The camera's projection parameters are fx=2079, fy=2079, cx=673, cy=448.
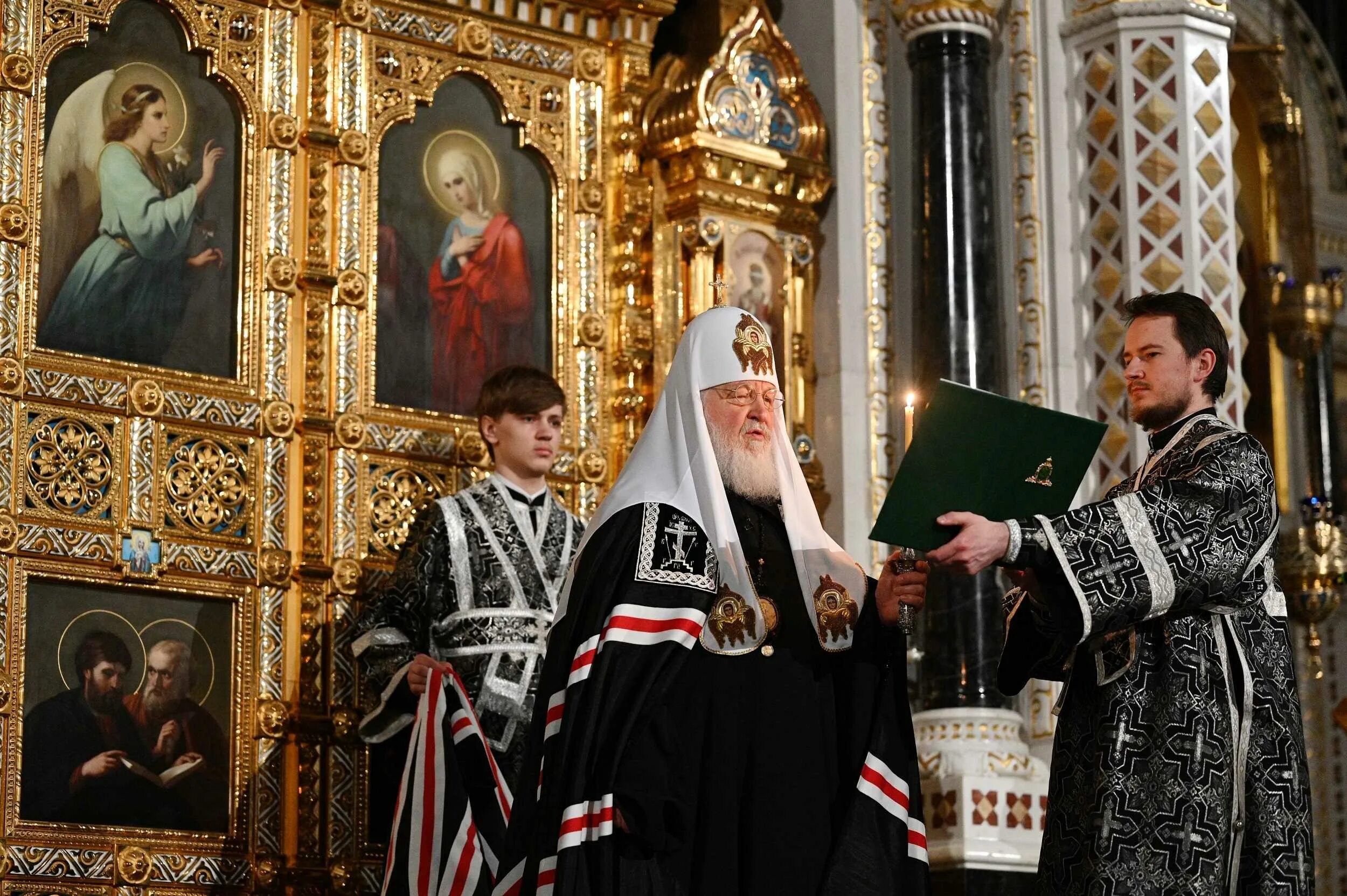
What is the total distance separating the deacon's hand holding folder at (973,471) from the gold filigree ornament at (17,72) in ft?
11.3

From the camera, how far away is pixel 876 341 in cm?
778

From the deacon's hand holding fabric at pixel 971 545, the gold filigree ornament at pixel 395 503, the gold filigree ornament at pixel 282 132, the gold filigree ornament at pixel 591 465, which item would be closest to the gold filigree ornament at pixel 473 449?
the gold filigree ornament at pixel 395 503

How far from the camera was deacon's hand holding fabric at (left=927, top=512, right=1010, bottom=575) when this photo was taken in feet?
14.2

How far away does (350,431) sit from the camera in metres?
6.89

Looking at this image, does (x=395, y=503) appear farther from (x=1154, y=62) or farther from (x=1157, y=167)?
(x=1154, y=62)

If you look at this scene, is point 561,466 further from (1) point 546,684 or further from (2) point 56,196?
(1) point 546,684

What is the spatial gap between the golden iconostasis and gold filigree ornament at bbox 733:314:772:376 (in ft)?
7.22

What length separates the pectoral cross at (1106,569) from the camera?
14.5ft

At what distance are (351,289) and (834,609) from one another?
9.03 feet

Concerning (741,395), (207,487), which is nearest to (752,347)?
(741,395)

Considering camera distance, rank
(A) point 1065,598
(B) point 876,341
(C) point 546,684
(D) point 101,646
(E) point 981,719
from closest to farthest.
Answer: (A) point 1065,598, (C) point 546,684, (D) point 101,646, (E) point 981,719, (B) point 876,341

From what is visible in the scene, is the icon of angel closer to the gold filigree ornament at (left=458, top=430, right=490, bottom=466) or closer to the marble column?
the gold filigree ornament at (left=458, top=430, right=490, bottom=466)

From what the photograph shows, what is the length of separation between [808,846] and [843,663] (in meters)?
0.45

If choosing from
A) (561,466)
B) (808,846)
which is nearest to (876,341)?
(561,466)
